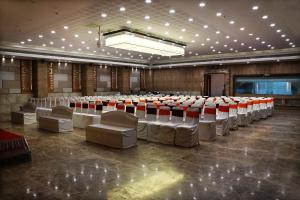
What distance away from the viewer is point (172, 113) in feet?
24.6

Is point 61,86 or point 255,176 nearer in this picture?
point 255,176

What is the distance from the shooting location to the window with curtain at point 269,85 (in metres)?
18.8

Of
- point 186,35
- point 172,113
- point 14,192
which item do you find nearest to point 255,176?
point 172,113

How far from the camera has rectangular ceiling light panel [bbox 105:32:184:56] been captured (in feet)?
35.4

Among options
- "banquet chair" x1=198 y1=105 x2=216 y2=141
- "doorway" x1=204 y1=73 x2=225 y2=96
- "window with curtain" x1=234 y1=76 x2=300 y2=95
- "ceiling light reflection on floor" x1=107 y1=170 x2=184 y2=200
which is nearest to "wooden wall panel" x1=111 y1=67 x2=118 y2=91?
"doorway" x1=204 y1=73 x2=225 y2=96

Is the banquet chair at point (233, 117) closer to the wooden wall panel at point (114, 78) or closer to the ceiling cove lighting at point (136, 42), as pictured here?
the ceiling cove lighting at point (136, 42)

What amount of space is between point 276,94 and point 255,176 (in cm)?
1719

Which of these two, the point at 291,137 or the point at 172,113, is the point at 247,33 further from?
the point at 172,113

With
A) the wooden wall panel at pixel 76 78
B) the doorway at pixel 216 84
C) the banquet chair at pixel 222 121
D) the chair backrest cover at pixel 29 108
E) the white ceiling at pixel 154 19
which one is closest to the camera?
the white ceiling at pixel 154 19

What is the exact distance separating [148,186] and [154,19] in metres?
6.72

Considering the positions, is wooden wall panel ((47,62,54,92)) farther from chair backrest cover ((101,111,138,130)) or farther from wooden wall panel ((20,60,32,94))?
chair backrest cover ((101,111,138,130))

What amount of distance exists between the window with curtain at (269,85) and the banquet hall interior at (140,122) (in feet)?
3.95

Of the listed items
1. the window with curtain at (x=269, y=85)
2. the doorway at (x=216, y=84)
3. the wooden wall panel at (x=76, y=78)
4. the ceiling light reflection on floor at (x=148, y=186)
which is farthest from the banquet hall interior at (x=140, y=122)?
the doorway at (x=216, y=84)

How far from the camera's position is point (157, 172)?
470 cm
